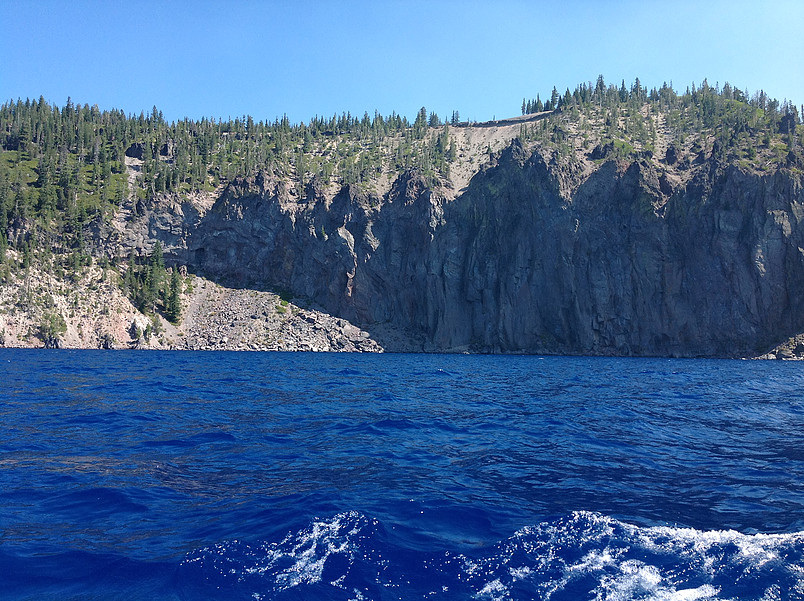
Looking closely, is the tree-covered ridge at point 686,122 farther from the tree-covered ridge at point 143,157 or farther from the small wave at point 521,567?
the small wave at point 521,567

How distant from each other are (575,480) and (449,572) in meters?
6.29

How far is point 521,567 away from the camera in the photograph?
29.4 feet

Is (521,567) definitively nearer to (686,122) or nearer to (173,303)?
(173,303)

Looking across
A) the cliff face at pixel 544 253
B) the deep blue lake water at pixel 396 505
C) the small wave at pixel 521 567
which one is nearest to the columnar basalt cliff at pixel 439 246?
the cliff face at pixel 544 253

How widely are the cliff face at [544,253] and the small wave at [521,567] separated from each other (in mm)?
114610

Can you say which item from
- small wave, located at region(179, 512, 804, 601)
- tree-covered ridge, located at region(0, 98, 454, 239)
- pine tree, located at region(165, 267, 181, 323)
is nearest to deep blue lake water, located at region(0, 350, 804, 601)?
small wave, located at region(179, 512, 804, 601)

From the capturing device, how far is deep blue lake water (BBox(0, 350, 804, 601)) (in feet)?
27.8

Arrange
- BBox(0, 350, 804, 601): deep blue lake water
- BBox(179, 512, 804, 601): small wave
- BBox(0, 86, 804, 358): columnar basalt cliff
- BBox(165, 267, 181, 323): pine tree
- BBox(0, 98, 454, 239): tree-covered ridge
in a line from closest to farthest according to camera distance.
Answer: BBox(179, 512, 804, 601): small wave, BBox(0, 350, 804, 601): deep blue lake water, BBox(0, 86, 804, 358): columnar basalt cliff, BBox(165, 267, 181, 323): pine tree, BBox(0, 98, 454, 239): tree-covered ridge

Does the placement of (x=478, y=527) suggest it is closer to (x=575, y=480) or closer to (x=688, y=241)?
(x=575, y=480)

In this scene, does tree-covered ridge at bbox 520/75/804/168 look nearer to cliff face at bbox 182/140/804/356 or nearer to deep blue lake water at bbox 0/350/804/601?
cliff face at bbox 182/140/804/356

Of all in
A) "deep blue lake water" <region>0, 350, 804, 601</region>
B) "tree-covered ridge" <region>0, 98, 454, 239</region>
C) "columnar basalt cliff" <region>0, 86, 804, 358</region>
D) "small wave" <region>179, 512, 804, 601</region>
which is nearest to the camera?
"small wave" <region>179, 512, 804, 601</region>

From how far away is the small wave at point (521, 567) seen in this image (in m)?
8.14

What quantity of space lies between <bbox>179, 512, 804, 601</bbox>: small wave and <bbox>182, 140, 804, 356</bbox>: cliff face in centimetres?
11461

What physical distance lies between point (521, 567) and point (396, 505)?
3.55 m
